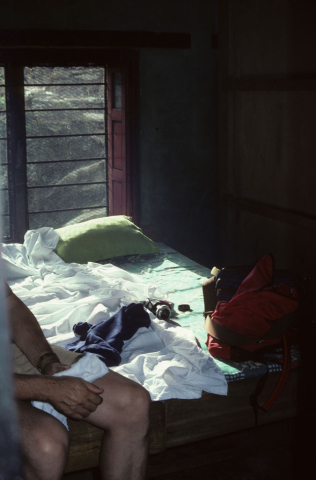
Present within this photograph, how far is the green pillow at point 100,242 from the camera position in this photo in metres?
3.89

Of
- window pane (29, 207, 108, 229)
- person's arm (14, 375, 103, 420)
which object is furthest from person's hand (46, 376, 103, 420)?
window pane (29, 207, 108, 229)

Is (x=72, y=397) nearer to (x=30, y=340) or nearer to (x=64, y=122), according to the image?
(x=30, y=340)

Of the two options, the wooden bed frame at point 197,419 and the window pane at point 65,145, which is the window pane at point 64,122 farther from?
the wooden bed frame at point 197,419

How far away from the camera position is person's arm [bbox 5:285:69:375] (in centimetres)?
194

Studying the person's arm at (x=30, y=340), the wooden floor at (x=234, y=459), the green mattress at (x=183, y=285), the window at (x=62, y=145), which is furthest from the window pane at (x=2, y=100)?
the wooden floor at (x=234, y=459)

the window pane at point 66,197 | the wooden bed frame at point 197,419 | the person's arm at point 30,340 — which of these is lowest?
the wooden bed frame at point 197,419

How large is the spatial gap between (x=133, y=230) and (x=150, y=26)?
1.77m

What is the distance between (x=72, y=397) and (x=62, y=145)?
3672 mm

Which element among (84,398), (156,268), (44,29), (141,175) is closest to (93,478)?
(84,398)

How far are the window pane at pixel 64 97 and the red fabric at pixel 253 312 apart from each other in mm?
2947

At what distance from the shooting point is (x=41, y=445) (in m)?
1.66

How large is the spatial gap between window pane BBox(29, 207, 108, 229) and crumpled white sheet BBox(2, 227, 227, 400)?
0.92m

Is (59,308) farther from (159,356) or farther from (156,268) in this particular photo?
(156,268)

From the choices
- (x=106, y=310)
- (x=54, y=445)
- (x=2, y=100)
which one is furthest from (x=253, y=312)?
(x=2, y=100)
